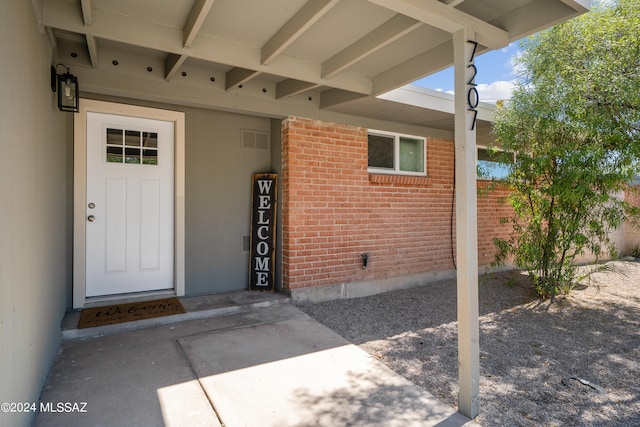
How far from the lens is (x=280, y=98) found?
4.48 m

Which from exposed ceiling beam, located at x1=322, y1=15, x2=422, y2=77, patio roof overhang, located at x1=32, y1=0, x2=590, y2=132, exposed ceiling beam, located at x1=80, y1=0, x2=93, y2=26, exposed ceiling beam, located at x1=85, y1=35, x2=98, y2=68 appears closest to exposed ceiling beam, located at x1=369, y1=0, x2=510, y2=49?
patio roof overhang, located at x1=32, y1=0, x2=590, y2=132

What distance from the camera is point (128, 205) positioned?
4109 mm

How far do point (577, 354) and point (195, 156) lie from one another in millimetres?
4454

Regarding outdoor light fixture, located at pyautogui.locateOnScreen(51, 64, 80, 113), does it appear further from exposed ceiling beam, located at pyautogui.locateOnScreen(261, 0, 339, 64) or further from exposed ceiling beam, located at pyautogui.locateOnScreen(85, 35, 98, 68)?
exposed ceiling beam, located at pyautogui.locateOnScreen(261, 0, 339, 64)

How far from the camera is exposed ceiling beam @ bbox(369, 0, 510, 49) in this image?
7.61 ft

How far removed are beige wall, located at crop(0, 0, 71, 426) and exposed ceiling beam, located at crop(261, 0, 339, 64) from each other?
1714mm

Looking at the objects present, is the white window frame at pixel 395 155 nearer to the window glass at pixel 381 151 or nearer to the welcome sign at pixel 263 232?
the window glass at pixel 381 151

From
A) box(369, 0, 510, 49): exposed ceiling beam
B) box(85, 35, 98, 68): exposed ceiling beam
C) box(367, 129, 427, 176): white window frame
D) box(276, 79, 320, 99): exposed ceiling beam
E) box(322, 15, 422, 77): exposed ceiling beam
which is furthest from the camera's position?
box(367, 129, 427, 176): white window frame

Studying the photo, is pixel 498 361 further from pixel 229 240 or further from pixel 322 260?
pixel 229 240

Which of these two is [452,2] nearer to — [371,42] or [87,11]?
[371,42]

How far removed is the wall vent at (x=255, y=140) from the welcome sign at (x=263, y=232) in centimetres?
39

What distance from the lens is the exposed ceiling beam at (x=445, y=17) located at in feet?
7.61

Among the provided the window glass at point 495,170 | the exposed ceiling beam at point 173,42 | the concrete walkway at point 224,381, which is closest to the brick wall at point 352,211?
the window glass at point 495,170

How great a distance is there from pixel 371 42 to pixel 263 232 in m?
2.65
